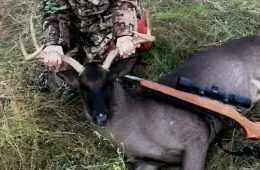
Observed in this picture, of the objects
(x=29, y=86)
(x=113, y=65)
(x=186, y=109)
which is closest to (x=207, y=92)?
(x=186, y=109)

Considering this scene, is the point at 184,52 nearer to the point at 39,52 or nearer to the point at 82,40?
the point at 82,40

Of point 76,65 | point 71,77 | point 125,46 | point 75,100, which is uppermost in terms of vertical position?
point 125,46

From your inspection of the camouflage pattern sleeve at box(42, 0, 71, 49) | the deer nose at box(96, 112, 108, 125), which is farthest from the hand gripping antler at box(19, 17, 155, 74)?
the deer nose at box(96, 112, 108, 125)

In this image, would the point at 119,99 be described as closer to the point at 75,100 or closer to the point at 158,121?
the point at 158,121

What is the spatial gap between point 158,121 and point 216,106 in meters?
0.56

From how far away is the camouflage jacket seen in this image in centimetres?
671

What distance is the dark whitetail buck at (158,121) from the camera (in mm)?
A: 6406

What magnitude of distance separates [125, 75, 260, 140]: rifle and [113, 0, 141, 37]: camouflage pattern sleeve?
1.70ft

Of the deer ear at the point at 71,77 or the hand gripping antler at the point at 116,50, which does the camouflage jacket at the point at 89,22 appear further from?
the deer ear at the point at 71,77

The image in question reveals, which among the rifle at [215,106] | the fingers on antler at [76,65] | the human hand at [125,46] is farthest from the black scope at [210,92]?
the fingers on antler at [76,65]

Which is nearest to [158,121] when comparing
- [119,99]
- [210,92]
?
[119,99]

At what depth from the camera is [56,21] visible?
6820 mm

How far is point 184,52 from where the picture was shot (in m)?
7.67

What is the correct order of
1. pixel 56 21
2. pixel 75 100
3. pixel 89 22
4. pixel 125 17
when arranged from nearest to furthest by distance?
1. pixel 125 17
2. pixel 56 21
3. pixel 89 22
4. pixel 75 100
